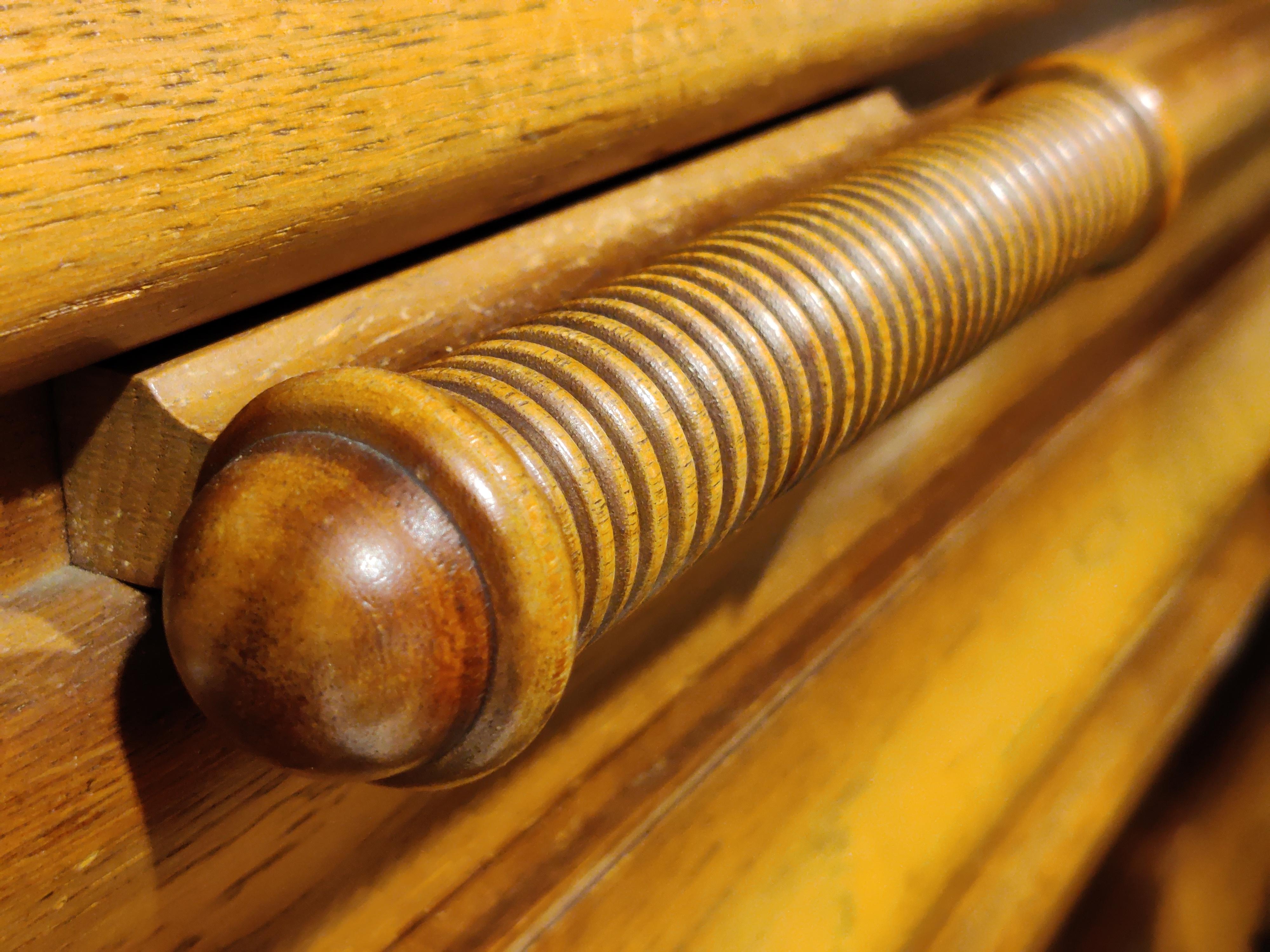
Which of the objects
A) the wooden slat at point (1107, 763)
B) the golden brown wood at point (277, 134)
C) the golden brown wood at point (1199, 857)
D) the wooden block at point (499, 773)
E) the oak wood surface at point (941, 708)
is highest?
the golden brown wood at point (277, 134)

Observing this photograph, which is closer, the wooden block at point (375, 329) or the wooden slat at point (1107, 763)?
the wooden block at point (375, 329)

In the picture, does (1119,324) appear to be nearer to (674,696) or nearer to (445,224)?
(674,696)

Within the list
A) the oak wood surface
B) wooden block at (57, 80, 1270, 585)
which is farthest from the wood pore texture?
the oak wood surface

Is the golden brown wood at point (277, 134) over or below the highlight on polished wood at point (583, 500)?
over

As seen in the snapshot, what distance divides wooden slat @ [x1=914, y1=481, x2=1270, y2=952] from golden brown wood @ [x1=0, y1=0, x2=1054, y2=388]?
1.80 feet

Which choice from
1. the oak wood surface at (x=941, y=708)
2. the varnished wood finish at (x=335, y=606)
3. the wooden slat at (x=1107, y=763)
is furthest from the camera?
the wooden slat at (x=1107, y=763)

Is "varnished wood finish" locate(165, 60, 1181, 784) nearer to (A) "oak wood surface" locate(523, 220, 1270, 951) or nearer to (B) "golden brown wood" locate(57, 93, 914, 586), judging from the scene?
(B) "golden brown wood" locate(57, 93, 914, 586)

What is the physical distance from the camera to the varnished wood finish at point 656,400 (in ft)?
0.93

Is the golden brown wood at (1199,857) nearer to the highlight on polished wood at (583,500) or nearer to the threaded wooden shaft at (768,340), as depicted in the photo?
the highlight on polished wood at (583,500)

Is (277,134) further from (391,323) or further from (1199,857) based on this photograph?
(1199,857)

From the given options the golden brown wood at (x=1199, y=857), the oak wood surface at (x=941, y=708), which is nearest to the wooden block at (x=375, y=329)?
the oak wood surface at (x=941, y=708)

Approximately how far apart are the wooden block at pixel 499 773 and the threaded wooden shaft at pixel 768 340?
0.16 metres

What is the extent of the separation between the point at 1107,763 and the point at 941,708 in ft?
0.59

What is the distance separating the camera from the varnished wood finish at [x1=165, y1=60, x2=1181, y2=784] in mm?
284
